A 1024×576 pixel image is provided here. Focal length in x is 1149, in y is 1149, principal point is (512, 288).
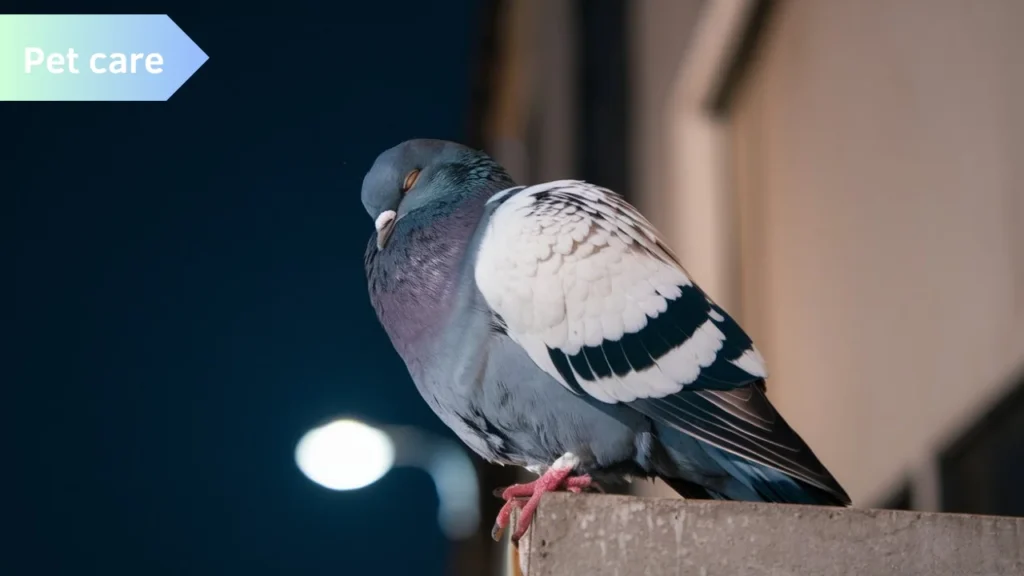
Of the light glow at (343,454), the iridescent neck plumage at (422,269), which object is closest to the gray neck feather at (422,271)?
the iridescent neck plumage at (422,269)

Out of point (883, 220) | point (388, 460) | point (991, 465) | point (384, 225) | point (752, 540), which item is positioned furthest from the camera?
point (388, 460)

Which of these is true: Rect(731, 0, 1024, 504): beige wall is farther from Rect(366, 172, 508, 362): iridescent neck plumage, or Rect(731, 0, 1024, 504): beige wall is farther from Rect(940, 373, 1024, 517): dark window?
Rect(366, 172, 508, 362): iridescent neck plumage

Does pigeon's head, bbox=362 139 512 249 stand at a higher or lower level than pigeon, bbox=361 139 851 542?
higher

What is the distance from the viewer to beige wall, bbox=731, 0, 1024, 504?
6.37ft

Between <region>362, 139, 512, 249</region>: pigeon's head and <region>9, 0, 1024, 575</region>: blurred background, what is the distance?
0.60 metres

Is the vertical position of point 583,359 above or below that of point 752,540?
above

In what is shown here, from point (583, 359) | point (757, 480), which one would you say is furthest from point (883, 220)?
point (583, 359)

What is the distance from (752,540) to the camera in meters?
1.26

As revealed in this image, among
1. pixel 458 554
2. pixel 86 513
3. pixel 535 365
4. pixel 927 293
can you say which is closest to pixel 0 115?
pixel 86 513

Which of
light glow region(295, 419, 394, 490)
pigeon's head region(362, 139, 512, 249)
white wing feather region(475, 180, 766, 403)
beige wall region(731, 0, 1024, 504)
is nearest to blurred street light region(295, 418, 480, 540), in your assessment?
light glow region(295, 419, 394, 490)

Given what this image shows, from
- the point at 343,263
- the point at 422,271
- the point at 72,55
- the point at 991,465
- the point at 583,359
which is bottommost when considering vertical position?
the point at 991,465

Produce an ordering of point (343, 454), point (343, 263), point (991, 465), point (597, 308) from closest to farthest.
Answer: point (597, 308) → point (991, 465) → point (343, 263) → point (343, 454)

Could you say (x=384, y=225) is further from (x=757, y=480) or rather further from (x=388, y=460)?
(x=388, y=460)

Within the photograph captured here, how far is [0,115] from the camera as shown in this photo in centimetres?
265
